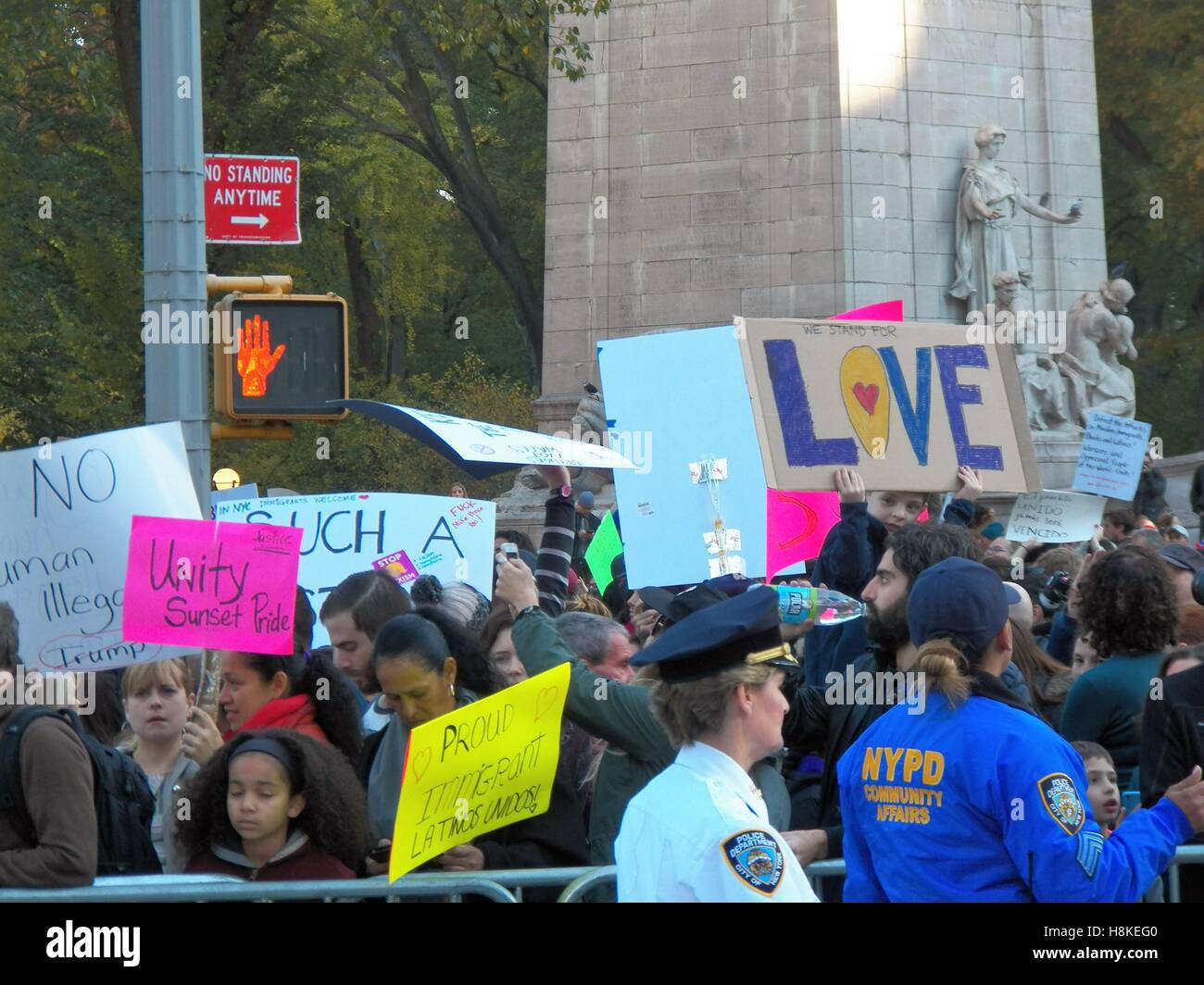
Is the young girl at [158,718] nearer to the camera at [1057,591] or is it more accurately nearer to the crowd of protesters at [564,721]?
the crowd of protesters at [564,721]

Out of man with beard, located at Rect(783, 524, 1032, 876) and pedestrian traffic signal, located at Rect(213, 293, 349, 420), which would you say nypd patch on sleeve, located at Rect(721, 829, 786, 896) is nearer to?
man with beard, located at Rect(783, 524, 1032, 876)

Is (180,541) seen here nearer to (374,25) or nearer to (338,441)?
(374,25)

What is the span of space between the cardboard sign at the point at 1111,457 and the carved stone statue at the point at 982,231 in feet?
22.3

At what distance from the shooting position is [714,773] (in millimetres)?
3678

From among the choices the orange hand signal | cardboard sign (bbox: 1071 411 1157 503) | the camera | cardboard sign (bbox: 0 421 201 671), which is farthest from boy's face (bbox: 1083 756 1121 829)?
cardboard sign (bbox: 1071 411 1157 503)

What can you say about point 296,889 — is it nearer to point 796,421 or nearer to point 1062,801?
point 1062,801

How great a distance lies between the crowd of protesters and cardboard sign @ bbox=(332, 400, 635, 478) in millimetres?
119

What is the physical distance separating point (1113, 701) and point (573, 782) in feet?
4.97

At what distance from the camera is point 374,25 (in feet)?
58.6

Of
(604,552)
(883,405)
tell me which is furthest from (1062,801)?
(604,552)

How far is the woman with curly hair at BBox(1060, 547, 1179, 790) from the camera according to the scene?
18.9 feet

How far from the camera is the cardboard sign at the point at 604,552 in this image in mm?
10023

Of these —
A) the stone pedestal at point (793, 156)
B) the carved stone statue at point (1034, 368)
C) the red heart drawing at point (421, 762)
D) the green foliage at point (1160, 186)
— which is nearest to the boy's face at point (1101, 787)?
the red heart drawing at point (421, 762)

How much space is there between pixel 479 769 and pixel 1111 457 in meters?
8.72
